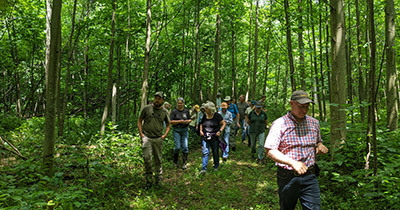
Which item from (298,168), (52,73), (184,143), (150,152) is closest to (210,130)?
(184,143)

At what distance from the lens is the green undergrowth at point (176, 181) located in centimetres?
420

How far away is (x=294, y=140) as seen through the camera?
3082 mm

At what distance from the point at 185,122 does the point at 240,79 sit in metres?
23.6

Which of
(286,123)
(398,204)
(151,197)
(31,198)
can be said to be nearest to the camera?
(286,123)

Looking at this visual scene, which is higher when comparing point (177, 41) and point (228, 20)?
point (228, 20)

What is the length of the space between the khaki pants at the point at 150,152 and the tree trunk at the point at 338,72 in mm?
4079

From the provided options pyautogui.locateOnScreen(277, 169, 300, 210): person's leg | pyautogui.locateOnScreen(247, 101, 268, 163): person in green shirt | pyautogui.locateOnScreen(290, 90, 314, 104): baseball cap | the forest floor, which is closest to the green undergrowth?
the forest floor

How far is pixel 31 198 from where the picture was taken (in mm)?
3697

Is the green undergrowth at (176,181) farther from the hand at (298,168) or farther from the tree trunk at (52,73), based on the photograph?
the hand at (298,168)

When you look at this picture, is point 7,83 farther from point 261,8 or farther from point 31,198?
point 261,8

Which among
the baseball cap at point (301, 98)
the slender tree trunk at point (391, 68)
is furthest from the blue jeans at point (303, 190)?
the slender tree trunk at point (391, 68)

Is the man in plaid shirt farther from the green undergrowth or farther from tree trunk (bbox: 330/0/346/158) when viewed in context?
tree trunk (bbox: 330/0/346/158)

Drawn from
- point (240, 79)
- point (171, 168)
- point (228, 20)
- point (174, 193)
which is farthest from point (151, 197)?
point (240, 79)

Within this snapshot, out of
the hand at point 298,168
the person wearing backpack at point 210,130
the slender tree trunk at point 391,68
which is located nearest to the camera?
the hand at point 298,168
